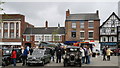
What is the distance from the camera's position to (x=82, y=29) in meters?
67.1

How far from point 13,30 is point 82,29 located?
19.6 meters

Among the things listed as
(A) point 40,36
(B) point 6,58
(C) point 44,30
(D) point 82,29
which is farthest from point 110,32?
(B) point 6,58

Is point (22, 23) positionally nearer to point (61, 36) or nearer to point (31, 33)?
point (31, 33)

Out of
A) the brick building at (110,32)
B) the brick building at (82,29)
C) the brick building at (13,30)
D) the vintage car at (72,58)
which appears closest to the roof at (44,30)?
the brick building at (13,30)

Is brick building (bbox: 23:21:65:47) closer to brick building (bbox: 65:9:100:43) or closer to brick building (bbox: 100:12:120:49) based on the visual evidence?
brick building (bbox: 65:9:100:43)

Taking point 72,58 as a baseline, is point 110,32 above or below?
above

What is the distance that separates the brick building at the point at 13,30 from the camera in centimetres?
6906

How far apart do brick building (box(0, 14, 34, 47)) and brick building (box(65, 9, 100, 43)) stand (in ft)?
43.4

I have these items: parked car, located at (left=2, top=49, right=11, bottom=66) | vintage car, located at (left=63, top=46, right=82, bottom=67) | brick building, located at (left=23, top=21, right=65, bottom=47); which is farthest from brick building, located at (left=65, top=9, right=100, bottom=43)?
vintage car, located at (left=63, top=46, right=82, bottom=67)

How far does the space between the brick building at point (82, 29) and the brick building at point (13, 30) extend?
13227 mm

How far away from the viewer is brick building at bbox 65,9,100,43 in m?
66.8

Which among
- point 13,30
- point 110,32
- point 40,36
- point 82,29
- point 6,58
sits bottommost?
point 6,58

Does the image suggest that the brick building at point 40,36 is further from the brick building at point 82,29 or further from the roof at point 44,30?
the brick building at point 82,29

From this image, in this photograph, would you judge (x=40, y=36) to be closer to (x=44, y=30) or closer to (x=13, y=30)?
(x=44, y=30)
